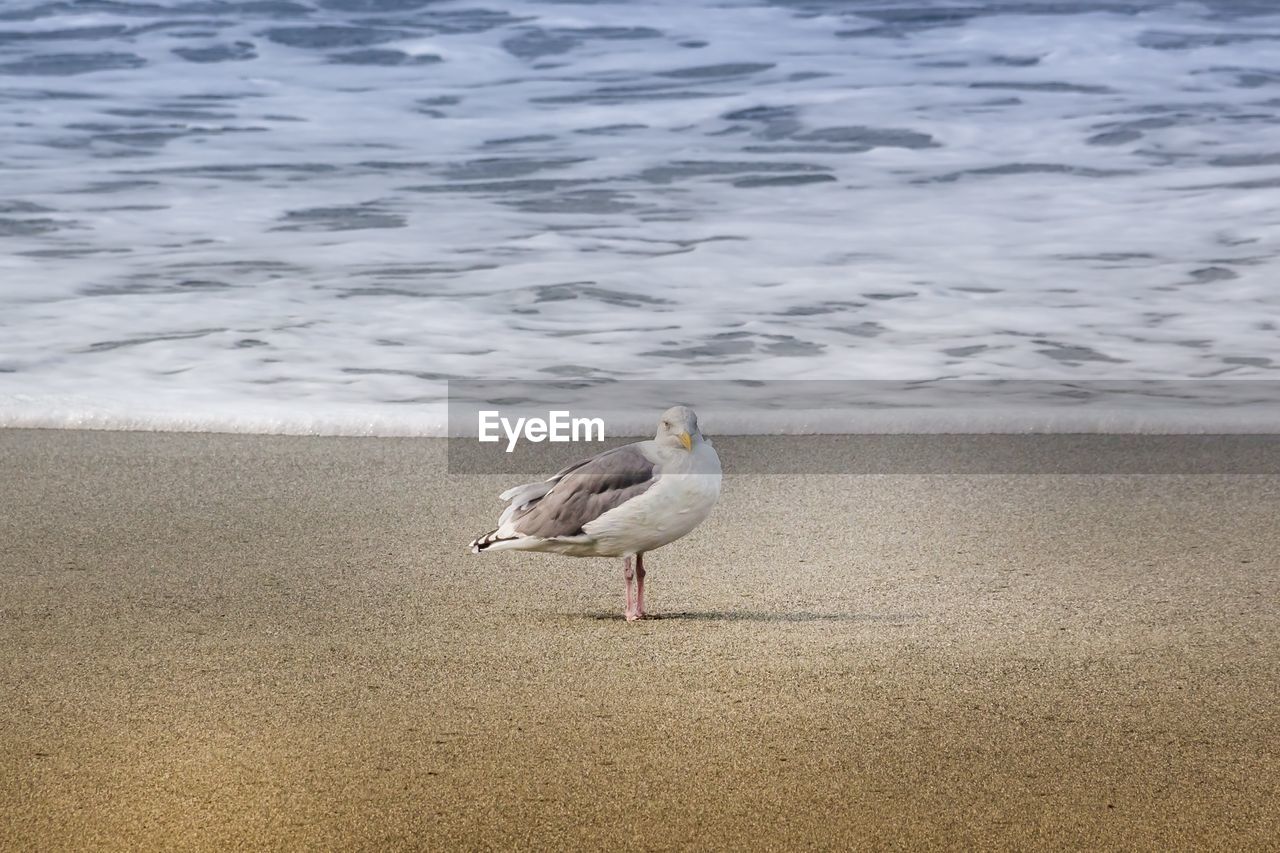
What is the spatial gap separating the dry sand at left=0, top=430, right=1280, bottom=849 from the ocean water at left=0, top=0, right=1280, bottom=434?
4.49 feet

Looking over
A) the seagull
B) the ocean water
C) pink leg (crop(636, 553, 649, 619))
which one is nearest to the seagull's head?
the seagull

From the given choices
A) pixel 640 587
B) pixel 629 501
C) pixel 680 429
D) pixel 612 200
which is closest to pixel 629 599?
pixel 640 587

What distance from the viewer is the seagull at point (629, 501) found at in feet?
9.95

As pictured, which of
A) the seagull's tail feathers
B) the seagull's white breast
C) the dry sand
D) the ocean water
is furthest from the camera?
the ocean water

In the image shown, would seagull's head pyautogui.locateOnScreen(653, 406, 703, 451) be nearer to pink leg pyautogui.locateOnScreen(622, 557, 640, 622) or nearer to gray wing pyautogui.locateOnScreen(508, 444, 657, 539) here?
gray wing pyautogui.locateOnScreen(508, 444, 657, 539)

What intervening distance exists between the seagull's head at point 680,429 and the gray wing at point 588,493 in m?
0.07

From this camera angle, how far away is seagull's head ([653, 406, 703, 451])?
3.04 m

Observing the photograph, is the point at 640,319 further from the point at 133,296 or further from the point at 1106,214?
the point at 1106,214

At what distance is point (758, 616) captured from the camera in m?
3.19

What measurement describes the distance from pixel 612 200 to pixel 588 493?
6928 mm

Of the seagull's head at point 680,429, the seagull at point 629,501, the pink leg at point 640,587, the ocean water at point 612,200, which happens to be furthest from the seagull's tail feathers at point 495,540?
the ocean water at point 612,200

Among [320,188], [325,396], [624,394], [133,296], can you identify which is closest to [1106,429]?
[624,394]

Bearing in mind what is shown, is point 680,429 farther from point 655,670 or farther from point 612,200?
point 612,200

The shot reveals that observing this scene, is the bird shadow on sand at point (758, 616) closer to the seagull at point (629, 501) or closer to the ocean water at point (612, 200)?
the seagull at point (629, 501)
